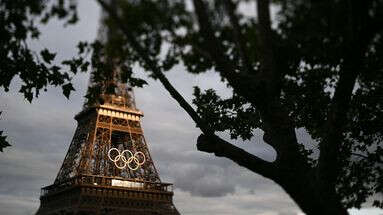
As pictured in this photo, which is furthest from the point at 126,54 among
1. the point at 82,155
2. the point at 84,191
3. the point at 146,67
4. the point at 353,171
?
the point at 82,155

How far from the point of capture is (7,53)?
30.5 feet

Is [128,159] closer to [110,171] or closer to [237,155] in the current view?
[110,171]

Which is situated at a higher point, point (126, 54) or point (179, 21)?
point (179, 21)

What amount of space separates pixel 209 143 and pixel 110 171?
67973 mm

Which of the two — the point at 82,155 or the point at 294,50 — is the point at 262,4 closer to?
the point at 294,50

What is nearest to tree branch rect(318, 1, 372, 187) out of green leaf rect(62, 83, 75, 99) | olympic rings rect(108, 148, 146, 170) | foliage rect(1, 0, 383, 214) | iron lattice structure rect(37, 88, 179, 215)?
foliage rect(1, 0, 383, 214)

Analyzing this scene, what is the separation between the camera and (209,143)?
8547 millimetres

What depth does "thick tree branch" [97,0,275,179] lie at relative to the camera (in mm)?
7732

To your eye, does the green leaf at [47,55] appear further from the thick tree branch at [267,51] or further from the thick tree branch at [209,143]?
the thick tree branch at [267,51]

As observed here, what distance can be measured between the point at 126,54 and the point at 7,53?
275 centimetres

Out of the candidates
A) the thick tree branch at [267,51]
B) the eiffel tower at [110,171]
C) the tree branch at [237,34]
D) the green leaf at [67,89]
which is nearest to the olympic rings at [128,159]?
the eiffel tower at [110,171]

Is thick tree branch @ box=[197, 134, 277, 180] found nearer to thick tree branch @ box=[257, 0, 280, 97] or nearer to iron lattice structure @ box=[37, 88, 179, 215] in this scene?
thick tree branch @ box=[257, 0, 280, 97]

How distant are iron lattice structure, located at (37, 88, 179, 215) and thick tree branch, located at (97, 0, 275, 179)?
58.4 meters

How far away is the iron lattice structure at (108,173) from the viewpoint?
219 ft
